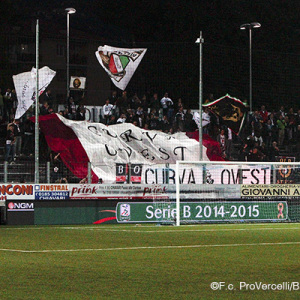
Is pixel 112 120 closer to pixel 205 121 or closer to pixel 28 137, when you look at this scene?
pixel 28 137

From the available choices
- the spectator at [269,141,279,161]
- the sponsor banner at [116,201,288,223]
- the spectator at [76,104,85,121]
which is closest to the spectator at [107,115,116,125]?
the spectator at [76,104,85,121]

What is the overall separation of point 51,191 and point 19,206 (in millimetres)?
1164

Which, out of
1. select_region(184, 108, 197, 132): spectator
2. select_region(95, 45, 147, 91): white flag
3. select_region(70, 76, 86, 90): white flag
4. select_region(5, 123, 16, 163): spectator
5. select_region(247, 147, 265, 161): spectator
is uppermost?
select_region(95, 45, 147, 91): white flag

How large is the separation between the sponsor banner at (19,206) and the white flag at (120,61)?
A: 10002mm

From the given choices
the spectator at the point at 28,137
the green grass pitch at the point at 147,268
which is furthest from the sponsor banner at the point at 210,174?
the green grass pitch at the point at 147,268

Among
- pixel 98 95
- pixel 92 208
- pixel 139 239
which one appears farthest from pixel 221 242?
pixel 98 95

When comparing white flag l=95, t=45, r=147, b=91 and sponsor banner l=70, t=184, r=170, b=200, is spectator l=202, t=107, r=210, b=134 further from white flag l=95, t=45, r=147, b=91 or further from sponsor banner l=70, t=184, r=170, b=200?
sponsor banner l=70, t=184, r=170, b=200

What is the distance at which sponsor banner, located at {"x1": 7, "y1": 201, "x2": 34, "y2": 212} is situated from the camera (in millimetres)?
24031

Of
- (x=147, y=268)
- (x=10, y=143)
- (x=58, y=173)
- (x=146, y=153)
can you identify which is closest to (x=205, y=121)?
(x=146, y=153)

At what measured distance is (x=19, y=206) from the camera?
24156 mm

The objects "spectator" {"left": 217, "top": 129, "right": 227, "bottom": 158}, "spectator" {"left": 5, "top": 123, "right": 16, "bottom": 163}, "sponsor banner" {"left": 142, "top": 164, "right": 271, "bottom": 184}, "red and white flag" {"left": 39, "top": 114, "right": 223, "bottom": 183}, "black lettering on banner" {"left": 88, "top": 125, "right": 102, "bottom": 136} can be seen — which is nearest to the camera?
"sponsor banner" {"left": 142, "top": 164, "right": 271, "bottom": 184}

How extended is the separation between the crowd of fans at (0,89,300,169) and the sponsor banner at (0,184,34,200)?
123 inches

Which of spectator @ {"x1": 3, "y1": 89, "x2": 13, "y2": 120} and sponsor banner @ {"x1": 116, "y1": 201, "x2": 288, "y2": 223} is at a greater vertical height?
spectator @ {"x1": 3, "y1": 89, "x2": 13, "y2": 120}

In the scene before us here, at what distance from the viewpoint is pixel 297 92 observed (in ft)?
136
